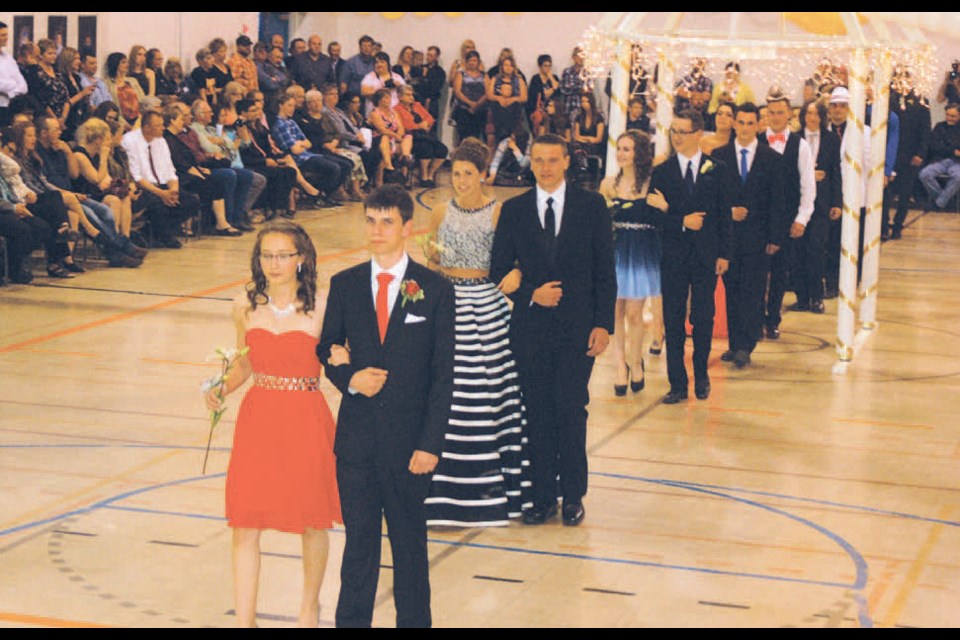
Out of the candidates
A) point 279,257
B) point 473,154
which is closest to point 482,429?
point 473,154

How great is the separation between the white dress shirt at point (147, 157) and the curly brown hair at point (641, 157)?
6.94 meters

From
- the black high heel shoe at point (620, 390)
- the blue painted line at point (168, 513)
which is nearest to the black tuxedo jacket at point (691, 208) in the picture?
the black high heel shoe at point (620, 390)

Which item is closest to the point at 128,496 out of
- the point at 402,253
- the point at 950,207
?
the point at 402,253

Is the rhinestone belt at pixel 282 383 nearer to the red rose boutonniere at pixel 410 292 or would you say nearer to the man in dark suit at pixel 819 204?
the red rose boutonniere at pixel 410 292

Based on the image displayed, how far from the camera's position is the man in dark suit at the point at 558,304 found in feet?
24.4

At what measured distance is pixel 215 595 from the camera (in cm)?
635

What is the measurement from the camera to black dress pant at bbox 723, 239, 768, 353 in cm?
1106

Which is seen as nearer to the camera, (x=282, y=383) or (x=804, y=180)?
(x=282, y=383)

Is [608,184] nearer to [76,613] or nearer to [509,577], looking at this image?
[509,577]

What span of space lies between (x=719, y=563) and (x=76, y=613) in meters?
2.71

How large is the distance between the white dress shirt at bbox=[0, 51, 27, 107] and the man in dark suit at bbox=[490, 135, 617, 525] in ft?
33.2

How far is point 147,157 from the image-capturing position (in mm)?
15719

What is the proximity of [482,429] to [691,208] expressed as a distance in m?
3.02

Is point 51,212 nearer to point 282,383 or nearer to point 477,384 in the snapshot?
point 477,384
